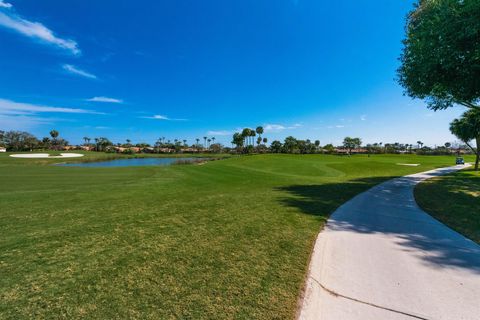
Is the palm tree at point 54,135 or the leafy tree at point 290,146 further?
the palm tree at point 54,135

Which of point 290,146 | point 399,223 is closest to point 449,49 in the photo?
point 399,223

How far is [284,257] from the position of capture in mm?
4434

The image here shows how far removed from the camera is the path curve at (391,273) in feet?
9.93

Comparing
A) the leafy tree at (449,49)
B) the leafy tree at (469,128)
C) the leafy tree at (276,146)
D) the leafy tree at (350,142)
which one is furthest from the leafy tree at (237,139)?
the leafy tree at (449,49)

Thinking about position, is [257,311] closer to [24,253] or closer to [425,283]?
[425,283]

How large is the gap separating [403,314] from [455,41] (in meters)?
11.5

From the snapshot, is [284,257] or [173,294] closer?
[173,294]

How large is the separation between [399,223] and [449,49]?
8.16 meters

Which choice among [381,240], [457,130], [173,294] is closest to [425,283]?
[381,240]

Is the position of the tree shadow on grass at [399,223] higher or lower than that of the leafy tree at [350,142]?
lower

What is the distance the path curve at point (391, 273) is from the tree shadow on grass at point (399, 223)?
0.02m

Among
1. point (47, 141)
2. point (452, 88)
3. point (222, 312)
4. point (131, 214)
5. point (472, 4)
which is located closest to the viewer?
point (222, 312)

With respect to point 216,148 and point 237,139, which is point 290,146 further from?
point 216,148

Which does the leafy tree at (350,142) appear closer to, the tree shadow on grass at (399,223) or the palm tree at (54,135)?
the tree shadow on grass at (399,223)
